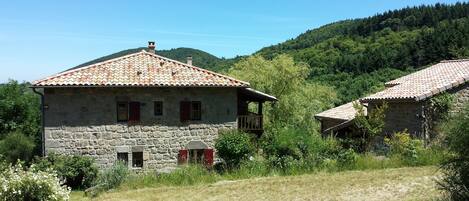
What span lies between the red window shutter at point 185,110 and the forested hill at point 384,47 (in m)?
22.7

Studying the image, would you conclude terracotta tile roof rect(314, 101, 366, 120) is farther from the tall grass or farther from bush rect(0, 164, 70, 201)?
bush rect(0, 164, 70, 201)

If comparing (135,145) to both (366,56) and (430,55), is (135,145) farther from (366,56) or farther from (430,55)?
(366,56)

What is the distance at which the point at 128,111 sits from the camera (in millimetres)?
21203

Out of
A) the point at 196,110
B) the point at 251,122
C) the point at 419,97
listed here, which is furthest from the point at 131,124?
the point at 419,97

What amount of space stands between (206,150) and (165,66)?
4650mm

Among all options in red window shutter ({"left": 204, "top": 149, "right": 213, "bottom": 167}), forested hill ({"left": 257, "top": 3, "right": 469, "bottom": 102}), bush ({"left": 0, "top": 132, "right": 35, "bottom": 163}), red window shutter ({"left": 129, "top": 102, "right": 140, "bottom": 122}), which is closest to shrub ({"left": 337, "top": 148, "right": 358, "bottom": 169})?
red window shutter ({"left": 204, "top": 149, "right": 213, "bottom": 167})

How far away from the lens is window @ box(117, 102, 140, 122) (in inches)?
835

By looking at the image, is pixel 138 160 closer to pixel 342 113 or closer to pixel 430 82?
pixel 342 113

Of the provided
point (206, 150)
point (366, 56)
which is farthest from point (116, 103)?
point (366, 56)

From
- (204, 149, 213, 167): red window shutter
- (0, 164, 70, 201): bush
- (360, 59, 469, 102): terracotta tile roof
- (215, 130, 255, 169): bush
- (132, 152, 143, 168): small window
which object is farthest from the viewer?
(204, 149, 213, 167): red window shutter

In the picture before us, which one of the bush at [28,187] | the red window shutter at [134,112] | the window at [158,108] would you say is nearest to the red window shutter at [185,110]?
the window at [158,108]

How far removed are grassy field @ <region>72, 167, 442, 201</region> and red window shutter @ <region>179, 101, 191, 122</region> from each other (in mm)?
6274

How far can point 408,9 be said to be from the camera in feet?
228

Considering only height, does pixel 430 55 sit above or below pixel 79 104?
above
